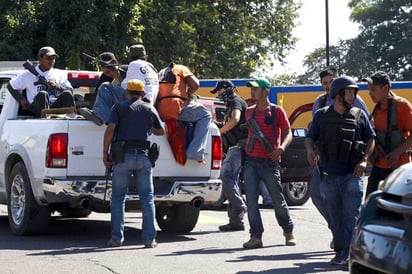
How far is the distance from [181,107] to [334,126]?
8.61ft

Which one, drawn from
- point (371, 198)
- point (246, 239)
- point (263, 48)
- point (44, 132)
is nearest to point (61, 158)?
point (44, 132)

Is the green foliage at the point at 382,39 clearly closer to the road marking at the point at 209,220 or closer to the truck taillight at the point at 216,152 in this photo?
the road marking at the point at 209,220

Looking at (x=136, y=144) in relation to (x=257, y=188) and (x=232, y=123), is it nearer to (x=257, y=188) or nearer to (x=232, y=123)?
(x=257, y=188)

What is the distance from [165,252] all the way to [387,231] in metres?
4.40

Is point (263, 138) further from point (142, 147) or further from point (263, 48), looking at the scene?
point (263, 48)

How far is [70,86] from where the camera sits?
1216cm

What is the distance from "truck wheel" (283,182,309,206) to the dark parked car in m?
9.49

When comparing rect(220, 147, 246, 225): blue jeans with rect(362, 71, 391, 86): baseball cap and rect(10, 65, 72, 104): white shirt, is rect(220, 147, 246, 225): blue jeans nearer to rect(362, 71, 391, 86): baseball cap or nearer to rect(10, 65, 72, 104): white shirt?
rect(10, 65, 72, 104): white shirt

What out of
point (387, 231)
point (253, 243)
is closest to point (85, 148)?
point (253, 243)

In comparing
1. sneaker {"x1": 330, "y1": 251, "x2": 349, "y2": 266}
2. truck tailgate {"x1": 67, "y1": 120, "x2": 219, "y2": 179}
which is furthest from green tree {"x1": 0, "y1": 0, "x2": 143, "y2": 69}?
sneaker {"x1": 330, "y1": 251, "x2": 349, "y2": 266}

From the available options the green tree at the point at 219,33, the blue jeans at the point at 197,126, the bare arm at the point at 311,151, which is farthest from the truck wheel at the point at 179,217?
the green tree at the point at 219,33

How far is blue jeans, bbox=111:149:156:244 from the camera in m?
10.5

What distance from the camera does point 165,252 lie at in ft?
34.0

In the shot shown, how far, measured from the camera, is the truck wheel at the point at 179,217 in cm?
1203
